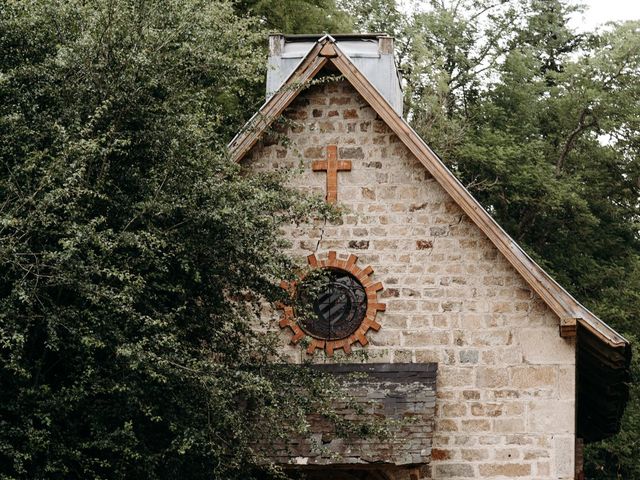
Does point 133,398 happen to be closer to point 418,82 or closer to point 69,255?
point 69,255

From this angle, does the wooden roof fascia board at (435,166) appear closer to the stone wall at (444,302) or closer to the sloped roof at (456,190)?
the sloped roof at (456,190)

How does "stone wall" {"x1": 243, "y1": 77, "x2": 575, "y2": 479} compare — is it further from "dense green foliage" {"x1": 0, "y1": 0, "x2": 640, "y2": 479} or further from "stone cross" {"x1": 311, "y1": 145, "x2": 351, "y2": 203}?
"dense green foliage" {"x1": 0, "y1": 0, "x2": 640, "y2": 479}

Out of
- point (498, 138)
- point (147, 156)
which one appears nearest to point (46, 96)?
point (147, 156)

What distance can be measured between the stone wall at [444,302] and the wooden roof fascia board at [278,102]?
0.38m

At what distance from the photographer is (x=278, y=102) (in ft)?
49.6

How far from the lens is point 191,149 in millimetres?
12367

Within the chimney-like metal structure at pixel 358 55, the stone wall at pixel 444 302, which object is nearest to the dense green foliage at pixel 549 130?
the chimney-like metal structure at pixel 358 55

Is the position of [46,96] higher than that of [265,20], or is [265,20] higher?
[265,20]

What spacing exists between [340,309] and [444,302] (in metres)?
1.18

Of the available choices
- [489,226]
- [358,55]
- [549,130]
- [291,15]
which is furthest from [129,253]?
[549,130]

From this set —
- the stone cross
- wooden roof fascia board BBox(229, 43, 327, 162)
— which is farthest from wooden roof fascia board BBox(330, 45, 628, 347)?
the stone cross

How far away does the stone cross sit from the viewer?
1541 cm

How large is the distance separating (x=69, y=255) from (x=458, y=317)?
5.51m

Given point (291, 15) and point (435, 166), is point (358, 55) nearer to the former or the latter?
point (435, 166)
